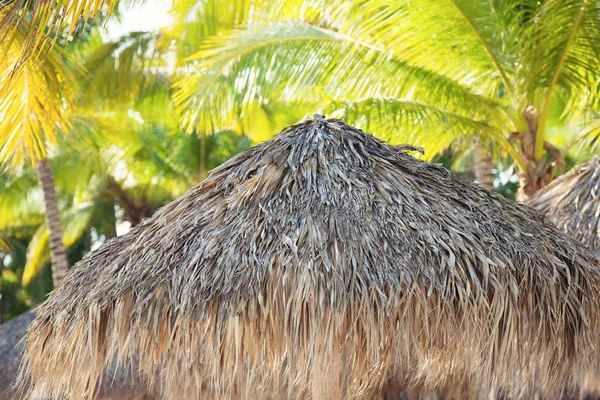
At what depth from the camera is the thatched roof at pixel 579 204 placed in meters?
5.89

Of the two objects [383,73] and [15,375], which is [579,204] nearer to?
[383,73]

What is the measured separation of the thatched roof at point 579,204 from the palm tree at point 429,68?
923 millimetres

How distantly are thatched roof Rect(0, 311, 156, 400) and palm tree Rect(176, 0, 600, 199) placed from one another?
278cm

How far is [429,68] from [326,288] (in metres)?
4.28

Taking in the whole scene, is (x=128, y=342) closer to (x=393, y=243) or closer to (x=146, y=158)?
(x=393, y=243)

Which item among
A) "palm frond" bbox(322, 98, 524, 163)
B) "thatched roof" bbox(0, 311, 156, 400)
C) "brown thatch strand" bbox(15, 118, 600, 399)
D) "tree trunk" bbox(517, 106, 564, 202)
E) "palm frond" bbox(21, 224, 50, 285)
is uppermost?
"brown thatch strand" bbox(15, 118, 600, 399)

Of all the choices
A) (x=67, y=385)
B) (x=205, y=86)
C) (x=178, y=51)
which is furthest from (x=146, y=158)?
(x=67, y=385)

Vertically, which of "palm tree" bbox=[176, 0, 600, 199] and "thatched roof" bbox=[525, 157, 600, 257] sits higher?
"palm tree" bbox=[176, 0, 600, 199]

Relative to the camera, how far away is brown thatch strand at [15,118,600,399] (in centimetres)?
376

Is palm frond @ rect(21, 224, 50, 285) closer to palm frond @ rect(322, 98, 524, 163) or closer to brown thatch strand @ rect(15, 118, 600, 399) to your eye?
palm frond @ rect(322, 98, 524, 163)

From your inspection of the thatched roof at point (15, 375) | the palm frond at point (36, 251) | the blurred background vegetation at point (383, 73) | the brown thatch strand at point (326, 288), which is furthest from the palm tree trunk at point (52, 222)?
the palm frond at point (36, 251)

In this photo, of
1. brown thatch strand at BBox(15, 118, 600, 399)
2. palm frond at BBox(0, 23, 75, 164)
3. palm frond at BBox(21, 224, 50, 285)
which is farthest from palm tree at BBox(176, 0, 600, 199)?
palm frond at BBox(21, 224, 50, 285)

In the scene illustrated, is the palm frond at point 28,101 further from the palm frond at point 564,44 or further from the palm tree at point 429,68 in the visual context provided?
the palm frond at point 564,44

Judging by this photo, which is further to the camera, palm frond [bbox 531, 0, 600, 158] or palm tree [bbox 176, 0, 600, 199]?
palm tree [bbox 176, 0, 600, 199]
